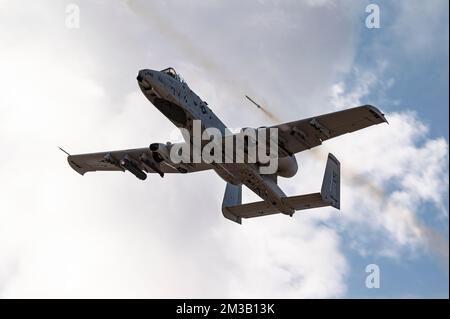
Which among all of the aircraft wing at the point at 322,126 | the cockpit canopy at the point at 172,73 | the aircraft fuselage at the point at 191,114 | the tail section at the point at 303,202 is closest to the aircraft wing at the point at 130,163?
the tail section at the point at 303,202

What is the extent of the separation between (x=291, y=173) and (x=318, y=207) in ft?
10.3

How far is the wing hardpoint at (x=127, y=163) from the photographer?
50000 mm

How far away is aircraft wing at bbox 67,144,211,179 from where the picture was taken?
49938 millimetres

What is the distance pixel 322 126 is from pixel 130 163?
52.2 ft

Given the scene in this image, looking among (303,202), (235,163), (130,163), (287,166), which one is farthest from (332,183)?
(130,163)

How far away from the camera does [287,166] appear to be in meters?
45.5

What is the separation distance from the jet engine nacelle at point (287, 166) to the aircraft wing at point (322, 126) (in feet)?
2.04

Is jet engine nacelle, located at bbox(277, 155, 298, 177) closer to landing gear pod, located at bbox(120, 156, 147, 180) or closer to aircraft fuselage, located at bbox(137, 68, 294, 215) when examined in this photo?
aircraft fuselage, located at bbox(137, 68, 294, 215)

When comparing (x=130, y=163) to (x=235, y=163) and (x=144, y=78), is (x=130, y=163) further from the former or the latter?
(x=144, y=78)

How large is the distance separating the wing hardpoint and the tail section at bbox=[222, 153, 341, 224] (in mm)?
3995

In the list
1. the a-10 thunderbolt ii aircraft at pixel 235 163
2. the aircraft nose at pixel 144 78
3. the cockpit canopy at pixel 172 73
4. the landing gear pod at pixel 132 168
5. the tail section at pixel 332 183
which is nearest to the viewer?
the aircraft nose at pixel 144 78

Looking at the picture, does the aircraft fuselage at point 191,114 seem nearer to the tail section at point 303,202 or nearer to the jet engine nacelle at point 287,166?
the tail section at point 303,202
